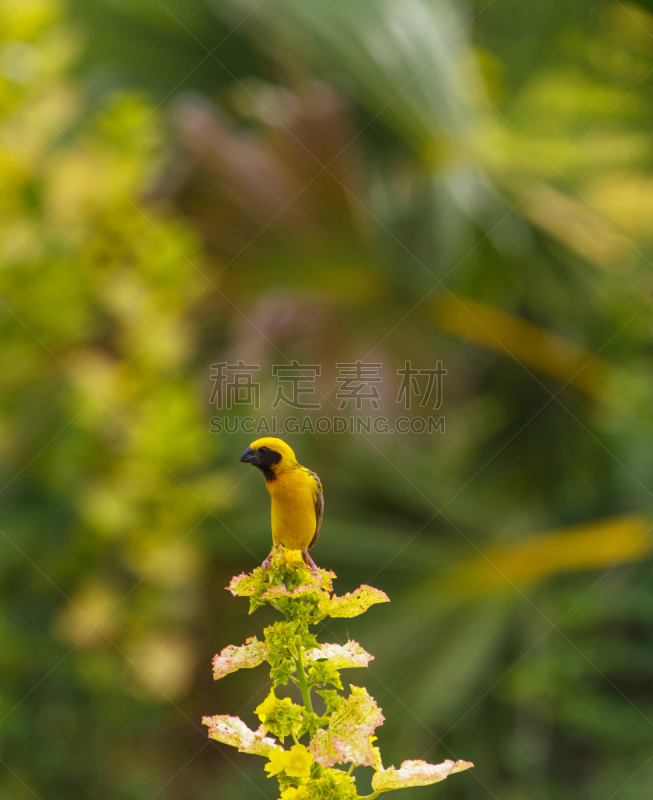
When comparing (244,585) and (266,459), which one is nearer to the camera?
(244,585)

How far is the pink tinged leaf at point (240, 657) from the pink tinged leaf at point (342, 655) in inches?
1.0

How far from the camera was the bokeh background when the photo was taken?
5.86 feet

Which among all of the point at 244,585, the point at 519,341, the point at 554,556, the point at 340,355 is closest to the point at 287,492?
the point at 244,585

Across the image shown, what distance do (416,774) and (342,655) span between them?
6 centimetres

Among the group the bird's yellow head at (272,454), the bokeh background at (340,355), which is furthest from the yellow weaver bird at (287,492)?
the bokeh background at (340,355)

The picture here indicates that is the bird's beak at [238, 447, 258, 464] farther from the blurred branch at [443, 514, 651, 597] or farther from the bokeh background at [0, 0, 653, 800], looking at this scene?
the blurred branch at [443, 514, 651, 597]

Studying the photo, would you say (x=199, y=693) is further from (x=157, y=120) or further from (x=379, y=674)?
(x=157, y=120)

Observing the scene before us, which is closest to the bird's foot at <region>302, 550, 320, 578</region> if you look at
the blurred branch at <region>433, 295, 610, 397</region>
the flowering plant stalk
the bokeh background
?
the flowering plant stalk

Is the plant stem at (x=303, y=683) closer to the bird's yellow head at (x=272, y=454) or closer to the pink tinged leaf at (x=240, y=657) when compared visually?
the pink tinged leaf at (x=240, y=657)

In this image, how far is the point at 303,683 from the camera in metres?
0.37

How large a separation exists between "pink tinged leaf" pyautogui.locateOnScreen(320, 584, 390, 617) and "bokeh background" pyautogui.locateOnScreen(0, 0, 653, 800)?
111 centimetres

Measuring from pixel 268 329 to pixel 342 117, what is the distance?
0.70 m

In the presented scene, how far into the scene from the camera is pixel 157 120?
8.19ft

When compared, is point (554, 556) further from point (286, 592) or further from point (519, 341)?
point (286, 592)
